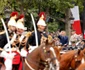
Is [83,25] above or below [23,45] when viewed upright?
below

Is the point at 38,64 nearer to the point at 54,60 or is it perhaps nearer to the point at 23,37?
the point at 54,60

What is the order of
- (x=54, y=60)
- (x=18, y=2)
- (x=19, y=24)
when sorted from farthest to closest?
(x=18, y=2), (x=19, y=24), (x=54, y=60)

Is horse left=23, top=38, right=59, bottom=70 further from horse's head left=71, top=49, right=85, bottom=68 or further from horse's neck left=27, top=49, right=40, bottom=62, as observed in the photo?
horse's head left=71, top=49, right=85, bottom=68

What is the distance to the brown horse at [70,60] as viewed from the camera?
11605 millimetres

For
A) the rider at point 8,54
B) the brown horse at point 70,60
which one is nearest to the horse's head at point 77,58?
the brown horse at point 70,60

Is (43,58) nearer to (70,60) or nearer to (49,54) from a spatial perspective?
(49,54)

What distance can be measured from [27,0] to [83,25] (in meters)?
14.4

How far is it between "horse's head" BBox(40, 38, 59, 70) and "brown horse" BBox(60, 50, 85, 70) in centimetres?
91

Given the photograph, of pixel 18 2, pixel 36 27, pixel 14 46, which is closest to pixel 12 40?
pixel 14 46

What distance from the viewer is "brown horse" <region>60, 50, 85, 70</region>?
38.1ft

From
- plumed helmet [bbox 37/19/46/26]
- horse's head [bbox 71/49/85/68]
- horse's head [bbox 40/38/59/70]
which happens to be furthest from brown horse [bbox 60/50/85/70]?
plumed helmet [bbox 37/19/46/26]

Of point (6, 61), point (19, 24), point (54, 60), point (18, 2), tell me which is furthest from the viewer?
point (18, 2)

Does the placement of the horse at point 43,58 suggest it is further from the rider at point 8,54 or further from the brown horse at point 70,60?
the brown horse at point 70,60

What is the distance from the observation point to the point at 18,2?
2756 centimetres
